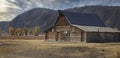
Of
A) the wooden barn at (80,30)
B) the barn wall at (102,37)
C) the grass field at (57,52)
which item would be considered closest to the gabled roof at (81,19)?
the wooden barn at (80,30)

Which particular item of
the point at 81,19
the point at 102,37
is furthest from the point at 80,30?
the point at 81,19

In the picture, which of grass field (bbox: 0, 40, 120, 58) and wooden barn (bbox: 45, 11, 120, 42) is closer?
grass field (bbox: 0, 40, 120, 58)

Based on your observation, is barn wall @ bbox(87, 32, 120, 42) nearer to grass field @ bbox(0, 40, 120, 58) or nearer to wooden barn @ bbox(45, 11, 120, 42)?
wooden barn @ bbox(45, 11, 120, 42)

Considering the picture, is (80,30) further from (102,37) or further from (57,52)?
(57,52)

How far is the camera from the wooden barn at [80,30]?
5784 cm

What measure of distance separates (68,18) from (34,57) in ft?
126

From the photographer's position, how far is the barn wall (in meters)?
57.6

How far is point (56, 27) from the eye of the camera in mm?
64938

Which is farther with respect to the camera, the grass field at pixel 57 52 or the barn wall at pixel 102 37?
the barn wall at pixel 102 37

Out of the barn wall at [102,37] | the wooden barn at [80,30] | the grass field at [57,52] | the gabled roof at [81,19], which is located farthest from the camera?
the gabled roof at [81,19]

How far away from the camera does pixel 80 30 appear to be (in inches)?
2275

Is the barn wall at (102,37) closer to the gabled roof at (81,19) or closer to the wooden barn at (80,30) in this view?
the wooden barn at (80,30)

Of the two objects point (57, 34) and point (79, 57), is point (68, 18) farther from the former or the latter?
point (79, 57)

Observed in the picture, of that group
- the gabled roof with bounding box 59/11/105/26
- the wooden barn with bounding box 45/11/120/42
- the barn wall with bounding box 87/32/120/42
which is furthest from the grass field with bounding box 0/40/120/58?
the gabled roof with bounding box 59/11/105/26
